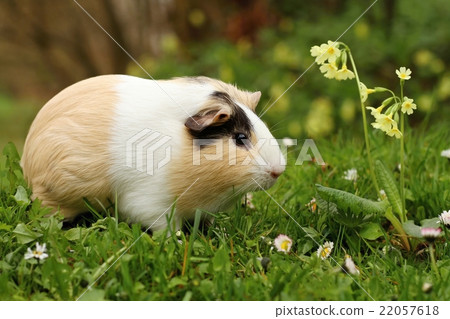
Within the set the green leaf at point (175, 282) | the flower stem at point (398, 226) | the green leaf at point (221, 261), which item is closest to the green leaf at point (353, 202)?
the flower stem at point (398, 226)

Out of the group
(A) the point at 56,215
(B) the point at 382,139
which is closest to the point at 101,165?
(A) the point at 56,215

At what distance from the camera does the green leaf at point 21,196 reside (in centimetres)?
298

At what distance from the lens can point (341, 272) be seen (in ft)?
8.60

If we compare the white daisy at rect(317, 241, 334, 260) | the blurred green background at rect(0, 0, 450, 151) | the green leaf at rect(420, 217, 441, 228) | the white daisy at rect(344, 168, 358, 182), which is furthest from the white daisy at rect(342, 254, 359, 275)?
the blurred green background at rect(0, 0, 450, 151)

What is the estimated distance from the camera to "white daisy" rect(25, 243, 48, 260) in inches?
99.7

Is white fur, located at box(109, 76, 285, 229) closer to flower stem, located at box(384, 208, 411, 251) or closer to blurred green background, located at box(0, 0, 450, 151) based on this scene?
flower stem, located at box(384, 208, 411, 251)

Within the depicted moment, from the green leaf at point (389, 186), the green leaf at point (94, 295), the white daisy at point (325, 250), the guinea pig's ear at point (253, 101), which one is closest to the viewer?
the green leaf at point (94, 295)

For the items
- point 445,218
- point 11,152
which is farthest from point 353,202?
point 11,152

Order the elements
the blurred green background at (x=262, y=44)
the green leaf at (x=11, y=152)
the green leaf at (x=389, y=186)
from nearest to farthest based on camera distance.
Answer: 1. the green leaf at (x=389, y=186)
2. the green leaf at (x=11, y=152)
3. the blurred green background at (x=262, y=44)

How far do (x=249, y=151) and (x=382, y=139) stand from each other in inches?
72.3

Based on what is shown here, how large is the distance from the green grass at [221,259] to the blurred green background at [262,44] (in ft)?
7.27

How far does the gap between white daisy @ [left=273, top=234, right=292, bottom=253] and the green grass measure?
42 millimetres

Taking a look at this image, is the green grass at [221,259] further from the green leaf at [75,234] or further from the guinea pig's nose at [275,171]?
the guinea pig's nose at [275,171]
